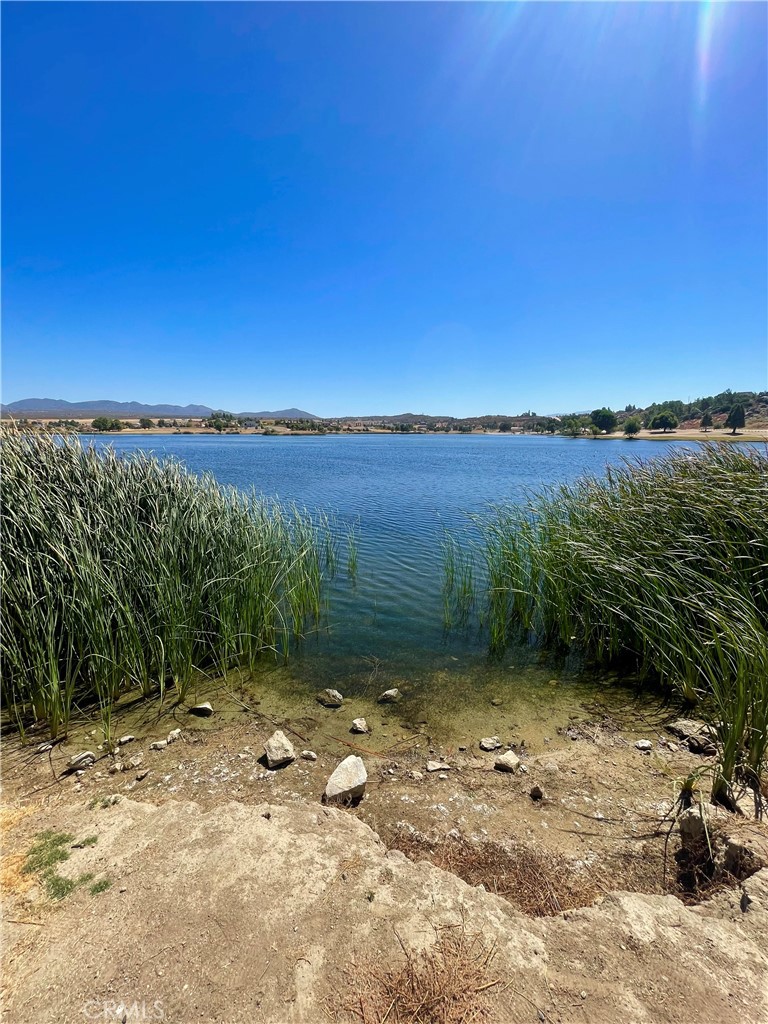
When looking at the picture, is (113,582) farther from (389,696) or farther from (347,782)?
(389,696)

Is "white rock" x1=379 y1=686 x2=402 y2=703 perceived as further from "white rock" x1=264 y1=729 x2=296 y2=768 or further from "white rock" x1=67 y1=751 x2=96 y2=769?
"white rock" x1=67 y1=751 x2=96 y2=769

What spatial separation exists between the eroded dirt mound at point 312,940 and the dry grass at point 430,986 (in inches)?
1.1

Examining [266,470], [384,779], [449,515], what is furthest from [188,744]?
[266,470]

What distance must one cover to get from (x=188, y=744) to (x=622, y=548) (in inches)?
272

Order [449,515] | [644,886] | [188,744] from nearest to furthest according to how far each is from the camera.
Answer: [644,886], [188,744], [449,515]

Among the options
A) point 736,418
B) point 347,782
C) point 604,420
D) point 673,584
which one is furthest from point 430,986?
point 604,420

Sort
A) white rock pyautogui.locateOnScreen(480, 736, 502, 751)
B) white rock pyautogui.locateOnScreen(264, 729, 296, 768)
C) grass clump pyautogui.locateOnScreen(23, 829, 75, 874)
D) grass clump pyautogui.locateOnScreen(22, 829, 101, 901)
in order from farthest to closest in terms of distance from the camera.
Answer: white rock pyautogui.locateOnScreen(480, 736, 502, 751) → white rock pyautogui.locateOnScreen(264, 729, 296, 768) → grass clump pyautogui.locateOnScreen(23, 829, 75, 874) → grass clump pyautogui.locateOnScreen(22, 829, 101, 901)

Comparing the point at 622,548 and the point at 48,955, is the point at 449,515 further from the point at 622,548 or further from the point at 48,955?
the point at 48,955

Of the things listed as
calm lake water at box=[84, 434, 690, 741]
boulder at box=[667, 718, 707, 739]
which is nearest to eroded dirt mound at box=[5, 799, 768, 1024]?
boulder at box=[667, 718, 707, 739]

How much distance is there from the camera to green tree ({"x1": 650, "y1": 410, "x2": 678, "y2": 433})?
101 metres

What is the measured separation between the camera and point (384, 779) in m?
4.29

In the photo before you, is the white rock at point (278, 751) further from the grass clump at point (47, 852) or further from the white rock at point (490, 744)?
the white rock at point (490, 744)

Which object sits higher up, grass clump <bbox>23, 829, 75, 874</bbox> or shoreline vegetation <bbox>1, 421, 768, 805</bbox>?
shoreline vegetation <bbox>1, 421, 768, 805</bbox>

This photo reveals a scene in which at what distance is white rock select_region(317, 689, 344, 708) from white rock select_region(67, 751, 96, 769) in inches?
105
